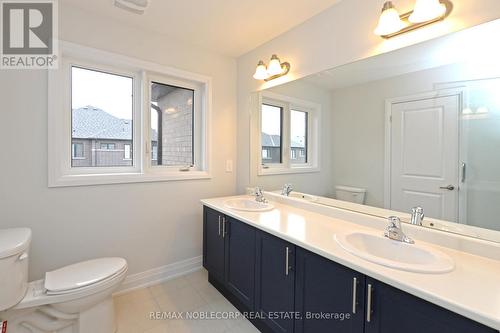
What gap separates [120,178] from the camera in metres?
2.08

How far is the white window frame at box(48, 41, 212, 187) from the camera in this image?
180cm

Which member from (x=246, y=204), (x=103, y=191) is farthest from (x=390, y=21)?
(x=103, y=191)

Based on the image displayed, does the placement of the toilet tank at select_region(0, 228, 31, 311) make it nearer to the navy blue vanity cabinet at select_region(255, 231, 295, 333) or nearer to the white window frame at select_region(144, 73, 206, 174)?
the white window frame at select_region(144, 73, 206, 174)

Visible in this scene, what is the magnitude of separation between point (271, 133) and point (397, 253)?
1.51 metres

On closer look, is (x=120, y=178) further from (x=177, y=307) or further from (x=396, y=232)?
(x=396, y=232)

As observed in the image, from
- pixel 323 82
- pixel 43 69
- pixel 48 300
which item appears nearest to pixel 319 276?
pixel 323 82

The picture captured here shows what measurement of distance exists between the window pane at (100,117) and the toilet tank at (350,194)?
190 centimetres

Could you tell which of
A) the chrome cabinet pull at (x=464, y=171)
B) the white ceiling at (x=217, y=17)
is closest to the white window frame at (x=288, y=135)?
the white ceiling at (x=217, y=17)

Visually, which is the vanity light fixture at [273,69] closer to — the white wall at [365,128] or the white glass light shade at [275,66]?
the white glass light shade at [275,66]

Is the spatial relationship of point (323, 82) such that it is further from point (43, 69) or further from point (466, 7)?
point (43, 69)

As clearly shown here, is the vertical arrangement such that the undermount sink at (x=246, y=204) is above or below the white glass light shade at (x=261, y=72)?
below

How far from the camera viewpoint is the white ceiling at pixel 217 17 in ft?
5.90

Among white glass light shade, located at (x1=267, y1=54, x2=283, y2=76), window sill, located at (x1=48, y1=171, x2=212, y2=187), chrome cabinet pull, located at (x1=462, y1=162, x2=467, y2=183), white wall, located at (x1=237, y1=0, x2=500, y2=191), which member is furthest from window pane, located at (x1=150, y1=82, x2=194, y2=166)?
chrome cabinet pull, located at (x1=462, y1=162, x2=467, y2=183)

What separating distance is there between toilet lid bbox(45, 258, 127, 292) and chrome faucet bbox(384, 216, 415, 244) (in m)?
1.76
